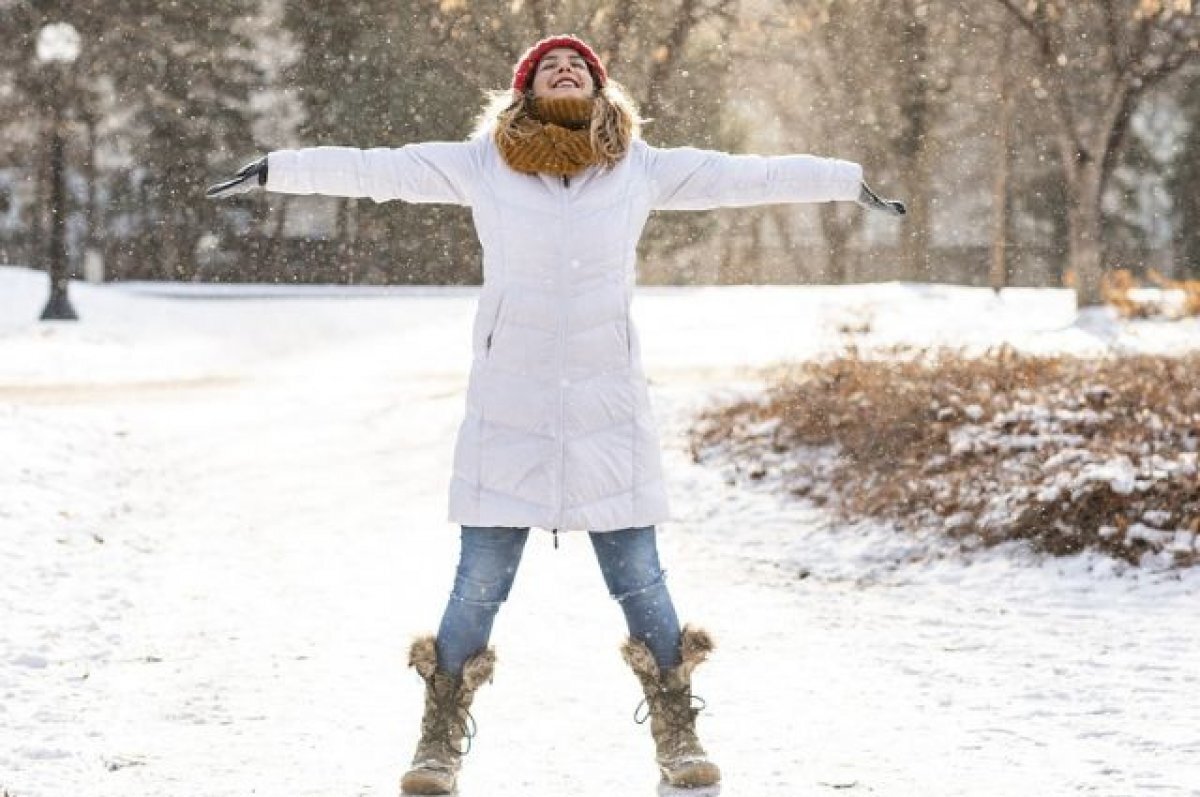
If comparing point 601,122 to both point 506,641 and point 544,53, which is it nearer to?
point 544,53

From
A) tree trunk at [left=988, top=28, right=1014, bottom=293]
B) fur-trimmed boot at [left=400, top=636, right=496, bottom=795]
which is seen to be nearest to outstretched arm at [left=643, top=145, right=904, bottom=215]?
→ fur-trimmed boot at [left=400, top=636, right=496, bottom=795]

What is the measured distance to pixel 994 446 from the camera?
30.3 ft

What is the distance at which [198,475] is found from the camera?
38.9 feet

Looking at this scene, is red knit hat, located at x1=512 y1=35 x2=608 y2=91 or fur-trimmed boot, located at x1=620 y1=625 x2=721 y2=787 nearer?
red knit hat, located at x1=512 y1=35 x2=608 y2=91

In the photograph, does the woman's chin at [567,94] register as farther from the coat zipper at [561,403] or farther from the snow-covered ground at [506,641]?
the snow-covered ground at [506,641]

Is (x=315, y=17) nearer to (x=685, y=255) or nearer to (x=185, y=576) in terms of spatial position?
(x=685, y=255)

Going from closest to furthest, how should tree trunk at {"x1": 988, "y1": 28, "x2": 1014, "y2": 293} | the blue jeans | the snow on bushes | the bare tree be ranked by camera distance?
the blue jeans < the snow on bushes < the bare tree < tree trunk at {"x1": 988, "y1": 28, "x2": 1014, "y2": 293}

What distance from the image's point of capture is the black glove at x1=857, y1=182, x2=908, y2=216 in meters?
4.57

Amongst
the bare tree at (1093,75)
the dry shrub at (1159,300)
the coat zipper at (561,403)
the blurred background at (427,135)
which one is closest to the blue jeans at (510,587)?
the coat zipper at (561,403)

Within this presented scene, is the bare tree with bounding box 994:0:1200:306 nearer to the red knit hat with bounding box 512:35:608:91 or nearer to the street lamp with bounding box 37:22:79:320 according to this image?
the street lamp with bounding box 37:22:79:320

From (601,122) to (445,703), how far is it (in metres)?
1.61

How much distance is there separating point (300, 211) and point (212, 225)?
93.5 inches

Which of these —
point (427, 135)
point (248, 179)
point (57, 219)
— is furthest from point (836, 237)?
point (248, 179)

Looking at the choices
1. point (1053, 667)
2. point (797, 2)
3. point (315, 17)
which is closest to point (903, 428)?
point (1053, 667)
